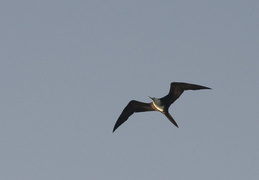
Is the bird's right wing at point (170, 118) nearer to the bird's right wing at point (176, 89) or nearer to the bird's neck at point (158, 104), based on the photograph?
the bird's neck at point (158, 104)

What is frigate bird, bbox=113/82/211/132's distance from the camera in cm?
3600

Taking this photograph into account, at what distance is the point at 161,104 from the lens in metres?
36.8

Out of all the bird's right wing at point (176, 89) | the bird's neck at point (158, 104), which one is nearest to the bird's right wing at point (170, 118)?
the bird's neck at point (158, 104)

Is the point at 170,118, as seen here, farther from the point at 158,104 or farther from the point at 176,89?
the point at 176,89

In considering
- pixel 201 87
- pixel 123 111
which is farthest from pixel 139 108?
pixel 201 87

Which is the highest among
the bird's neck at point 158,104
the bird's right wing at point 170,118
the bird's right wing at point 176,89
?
the bird's right wing at point 176,89

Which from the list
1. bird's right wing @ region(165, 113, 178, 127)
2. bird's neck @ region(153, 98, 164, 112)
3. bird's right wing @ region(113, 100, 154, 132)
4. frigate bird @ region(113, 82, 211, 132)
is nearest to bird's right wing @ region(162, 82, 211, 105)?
frigate bird @ region(113, 82, 211, 132)

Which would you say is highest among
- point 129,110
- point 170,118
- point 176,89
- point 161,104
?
point 176,89

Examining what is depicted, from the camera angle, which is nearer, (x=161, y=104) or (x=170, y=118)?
(x=170, y=118)

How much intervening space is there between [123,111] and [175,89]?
4.35 m

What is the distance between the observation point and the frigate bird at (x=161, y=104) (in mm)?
36000

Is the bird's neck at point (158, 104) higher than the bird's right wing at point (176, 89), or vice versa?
A: the bird's right wing at point (176, 89)

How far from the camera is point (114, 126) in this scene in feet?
128

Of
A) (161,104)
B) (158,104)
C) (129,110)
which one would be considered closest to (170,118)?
(161,104)
